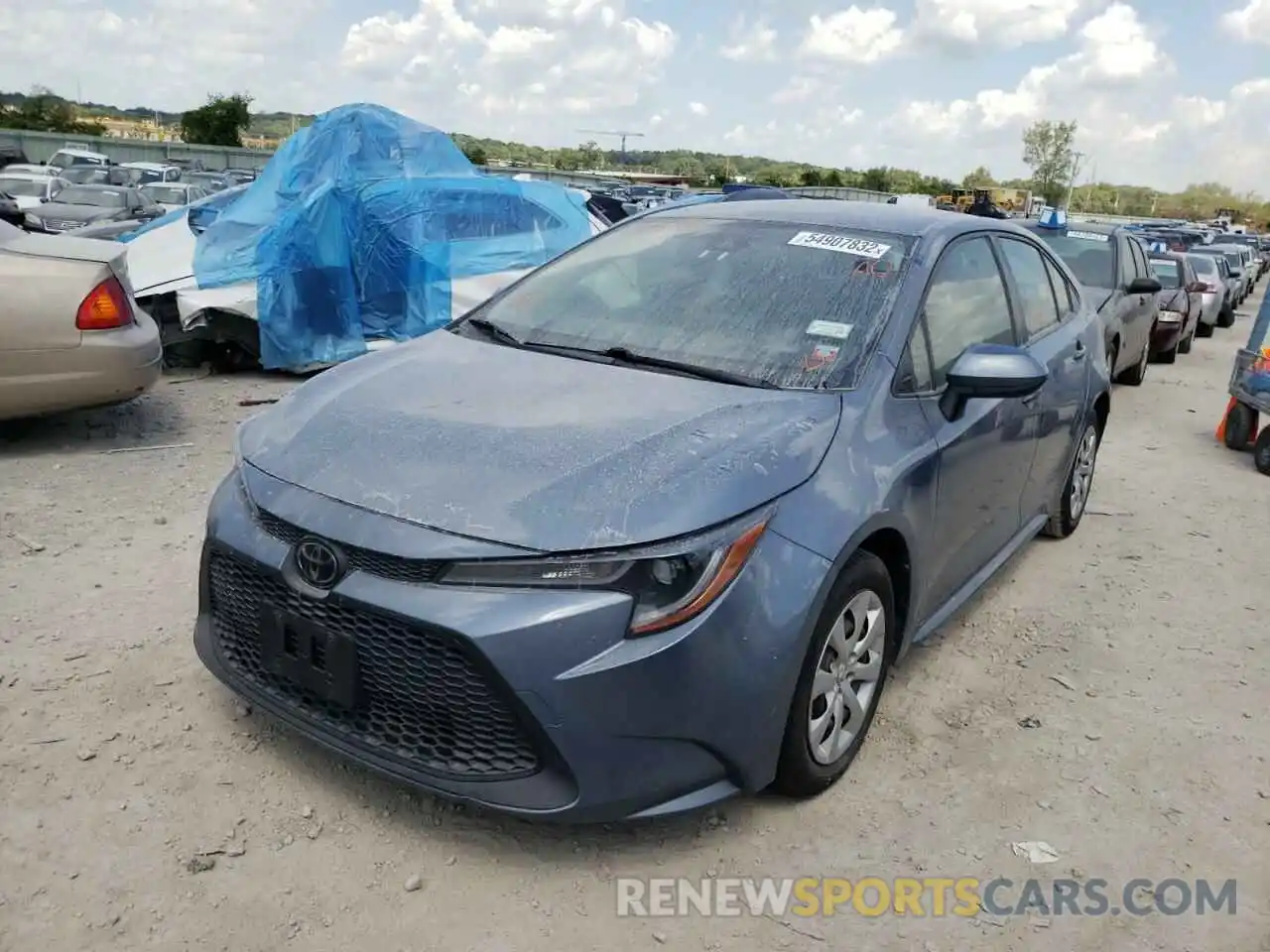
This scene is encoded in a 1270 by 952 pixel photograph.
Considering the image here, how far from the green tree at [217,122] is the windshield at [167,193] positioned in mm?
43356

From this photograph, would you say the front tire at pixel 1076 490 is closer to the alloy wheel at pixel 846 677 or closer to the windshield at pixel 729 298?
the windshield at pixel 729 298

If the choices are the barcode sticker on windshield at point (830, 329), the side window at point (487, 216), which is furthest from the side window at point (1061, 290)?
the side window at point (487, 216)

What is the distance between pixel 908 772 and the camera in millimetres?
3199

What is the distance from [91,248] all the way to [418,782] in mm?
4864

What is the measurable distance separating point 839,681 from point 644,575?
857 mm

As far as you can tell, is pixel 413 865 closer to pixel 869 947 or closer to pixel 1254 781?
pixel 869 947

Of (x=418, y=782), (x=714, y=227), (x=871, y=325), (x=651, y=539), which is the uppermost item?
(x=714, y=227)

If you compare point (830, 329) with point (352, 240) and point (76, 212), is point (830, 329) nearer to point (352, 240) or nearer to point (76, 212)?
point (352, 240)

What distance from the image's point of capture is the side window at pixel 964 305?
3457 millimetres

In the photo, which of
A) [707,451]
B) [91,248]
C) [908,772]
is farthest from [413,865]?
[91,248]

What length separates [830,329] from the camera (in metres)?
3.28

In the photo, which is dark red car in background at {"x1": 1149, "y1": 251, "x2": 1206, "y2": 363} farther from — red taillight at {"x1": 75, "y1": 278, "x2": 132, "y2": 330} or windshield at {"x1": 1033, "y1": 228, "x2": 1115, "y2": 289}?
red taillight at {"x1": 75, "y1": 278, "x2": 132, "y2": 330}

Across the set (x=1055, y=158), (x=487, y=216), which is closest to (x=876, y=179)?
(x=1055, y=158)

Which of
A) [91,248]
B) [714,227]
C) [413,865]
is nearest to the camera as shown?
[413,865]
